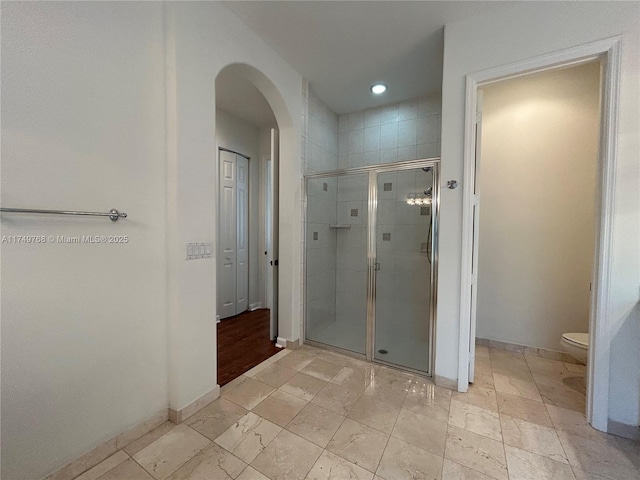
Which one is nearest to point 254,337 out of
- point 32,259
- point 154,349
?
point 154,349

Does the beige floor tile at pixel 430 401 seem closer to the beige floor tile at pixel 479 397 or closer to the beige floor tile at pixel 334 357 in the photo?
the beige floor tile at pixel 479 397

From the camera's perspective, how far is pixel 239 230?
374cm

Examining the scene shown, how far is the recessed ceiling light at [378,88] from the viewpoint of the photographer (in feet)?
9.09

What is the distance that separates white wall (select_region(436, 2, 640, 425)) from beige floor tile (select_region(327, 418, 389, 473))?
819 mm

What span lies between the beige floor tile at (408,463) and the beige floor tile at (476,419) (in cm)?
36

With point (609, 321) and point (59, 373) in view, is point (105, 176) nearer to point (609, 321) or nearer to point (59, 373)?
point (59, 373)

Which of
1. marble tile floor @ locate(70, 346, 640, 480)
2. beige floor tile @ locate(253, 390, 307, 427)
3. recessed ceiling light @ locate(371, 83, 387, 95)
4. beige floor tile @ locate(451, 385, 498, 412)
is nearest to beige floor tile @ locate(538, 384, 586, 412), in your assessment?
marble tile floor @ locate(70, 346, 640, 480)

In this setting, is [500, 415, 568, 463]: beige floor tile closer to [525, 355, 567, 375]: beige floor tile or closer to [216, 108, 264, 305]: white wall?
[525, 355, 567, 375]: beige floor tile

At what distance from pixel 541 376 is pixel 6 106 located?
145 inches

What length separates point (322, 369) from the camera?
2258 millimetres

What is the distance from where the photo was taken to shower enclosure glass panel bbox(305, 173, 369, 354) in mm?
2738

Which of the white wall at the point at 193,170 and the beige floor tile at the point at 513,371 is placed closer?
the white wall at the point at 193,170

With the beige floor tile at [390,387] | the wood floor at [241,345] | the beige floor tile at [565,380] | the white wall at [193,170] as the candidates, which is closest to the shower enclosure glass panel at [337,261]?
the beige floor tile at [390,387]

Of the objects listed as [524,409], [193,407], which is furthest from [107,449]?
[524,409]
